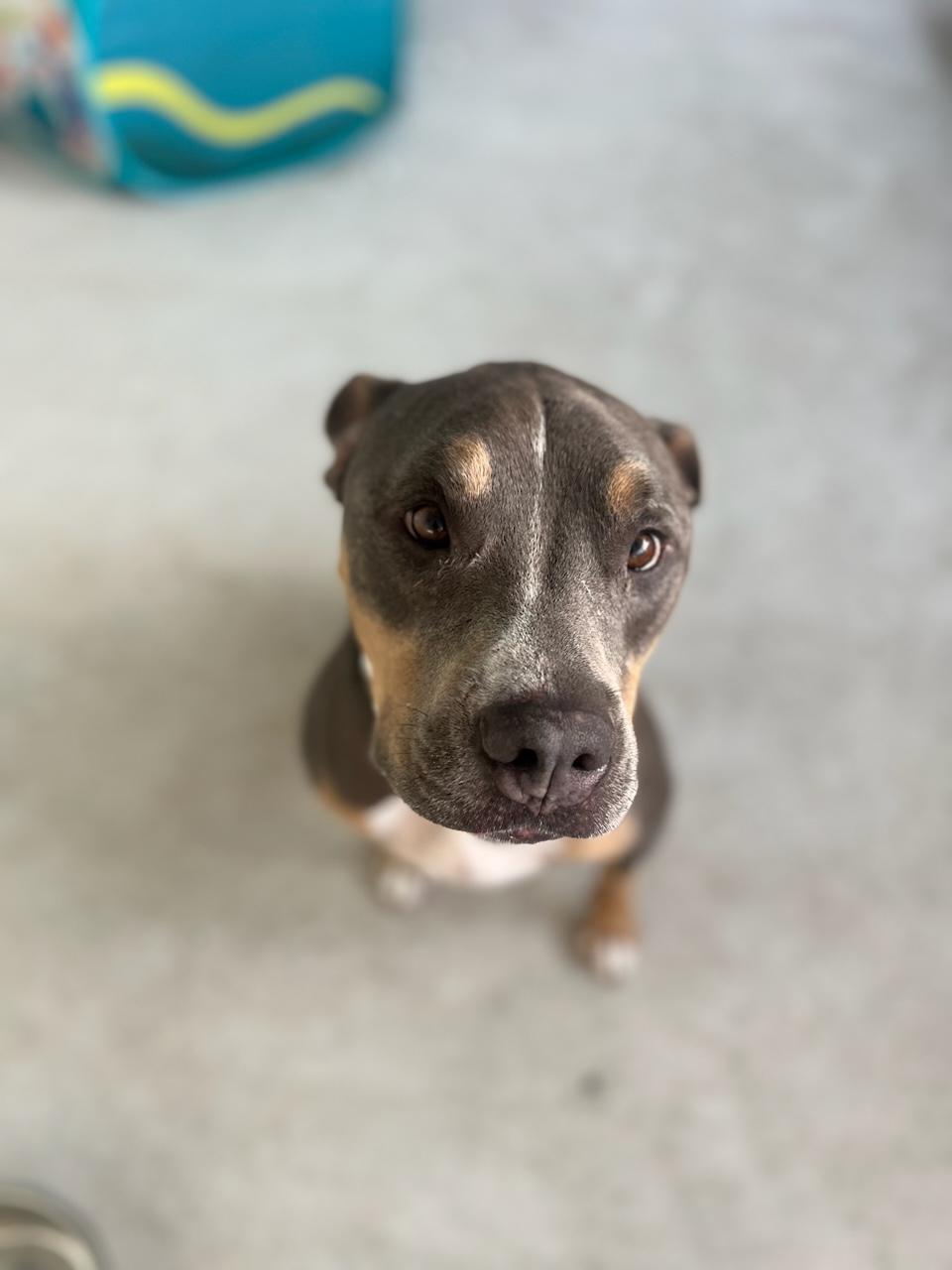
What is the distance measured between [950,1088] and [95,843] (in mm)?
2224

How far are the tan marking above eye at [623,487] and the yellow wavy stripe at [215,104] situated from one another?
107 inches

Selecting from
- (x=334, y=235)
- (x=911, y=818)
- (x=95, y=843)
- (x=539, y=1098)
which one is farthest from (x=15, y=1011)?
(x=334, y=235)

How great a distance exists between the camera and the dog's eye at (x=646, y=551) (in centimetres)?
183

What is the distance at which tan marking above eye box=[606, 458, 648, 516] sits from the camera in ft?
5.73

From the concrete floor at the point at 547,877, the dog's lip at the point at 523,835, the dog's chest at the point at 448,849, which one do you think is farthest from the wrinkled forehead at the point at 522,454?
the concrete floor at the point at 547,877

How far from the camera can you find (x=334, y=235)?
12.8 ft

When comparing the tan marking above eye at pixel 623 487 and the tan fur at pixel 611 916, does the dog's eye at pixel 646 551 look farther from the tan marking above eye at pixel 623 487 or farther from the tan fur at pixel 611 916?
the tan fur at pixel 611 916

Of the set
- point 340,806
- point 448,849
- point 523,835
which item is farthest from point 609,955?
point 523,835

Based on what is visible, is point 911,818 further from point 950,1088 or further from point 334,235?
point 334,235

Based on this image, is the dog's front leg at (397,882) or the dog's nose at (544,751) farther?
the dog's front leg at (397,882)

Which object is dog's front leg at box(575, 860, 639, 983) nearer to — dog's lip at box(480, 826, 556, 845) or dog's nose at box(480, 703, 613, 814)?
dog's lip at box(480, 826, 556, 845)

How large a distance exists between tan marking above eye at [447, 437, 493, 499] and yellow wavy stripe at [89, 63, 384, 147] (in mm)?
2597

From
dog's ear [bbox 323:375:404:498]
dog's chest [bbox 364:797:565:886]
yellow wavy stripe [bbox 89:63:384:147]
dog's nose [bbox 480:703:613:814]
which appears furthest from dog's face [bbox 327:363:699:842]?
yellow wavy stripe [bbox 89:63:384:147]

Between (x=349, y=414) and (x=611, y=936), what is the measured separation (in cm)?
142
